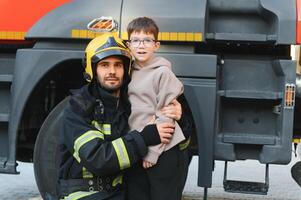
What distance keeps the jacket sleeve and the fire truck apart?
111 cm

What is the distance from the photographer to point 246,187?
3.68 m

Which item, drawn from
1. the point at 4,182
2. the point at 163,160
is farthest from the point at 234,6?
the point at 4,182

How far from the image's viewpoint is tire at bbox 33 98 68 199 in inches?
148

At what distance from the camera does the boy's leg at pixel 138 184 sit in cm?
252

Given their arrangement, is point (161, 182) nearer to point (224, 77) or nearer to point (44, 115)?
point (224, 77)

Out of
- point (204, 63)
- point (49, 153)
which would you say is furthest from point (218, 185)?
point (204, 63)

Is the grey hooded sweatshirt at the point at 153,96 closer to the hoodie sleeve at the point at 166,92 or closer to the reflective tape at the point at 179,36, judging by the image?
the hoodie sleeve at the point at 166,92

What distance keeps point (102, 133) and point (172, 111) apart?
0.35 metres

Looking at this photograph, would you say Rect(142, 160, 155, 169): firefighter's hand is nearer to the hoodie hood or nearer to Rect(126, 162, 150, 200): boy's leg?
Rect(126, 162, 150, 200): boy's leg

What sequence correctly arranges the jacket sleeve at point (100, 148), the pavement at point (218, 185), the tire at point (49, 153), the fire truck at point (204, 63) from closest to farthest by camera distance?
the jacket sleeve at point (100, 148)
the fire truck at point (204, 63)
the tire at point (49, 153)
the pavement at point (218, 185)

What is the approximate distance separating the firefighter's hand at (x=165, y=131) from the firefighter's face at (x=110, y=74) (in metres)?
0.28

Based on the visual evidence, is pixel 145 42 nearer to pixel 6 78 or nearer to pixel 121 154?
pixel 121 154

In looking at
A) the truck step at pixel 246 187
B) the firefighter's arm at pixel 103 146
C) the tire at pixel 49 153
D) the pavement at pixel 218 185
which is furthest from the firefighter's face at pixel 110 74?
the pavement at pixel 218 185

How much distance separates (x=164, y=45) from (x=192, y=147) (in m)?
0.82
